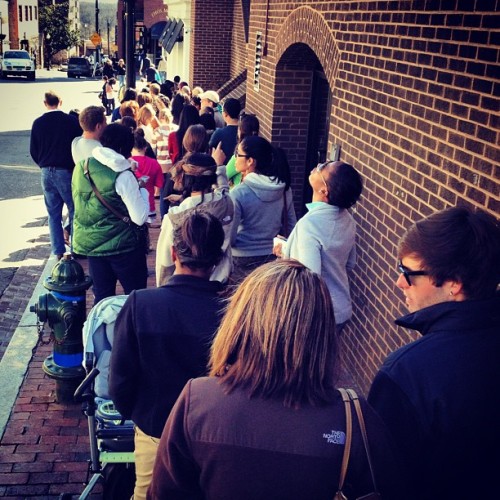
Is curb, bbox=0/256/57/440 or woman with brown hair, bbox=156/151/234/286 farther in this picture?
curb, bbox=0/256/57/440

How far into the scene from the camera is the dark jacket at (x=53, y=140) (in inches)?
306

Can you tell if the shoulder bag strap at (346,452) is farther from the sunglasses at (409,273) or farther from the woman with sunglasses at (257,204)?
the woman with sunglasses at (257,204)

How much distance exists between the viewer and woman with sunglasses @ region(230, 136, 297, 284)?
5305 mm

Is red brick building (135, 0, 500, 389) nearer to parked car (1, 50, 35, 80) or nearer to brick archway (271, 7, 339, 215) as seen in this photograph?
brick archway (271, 7, 339, 215)

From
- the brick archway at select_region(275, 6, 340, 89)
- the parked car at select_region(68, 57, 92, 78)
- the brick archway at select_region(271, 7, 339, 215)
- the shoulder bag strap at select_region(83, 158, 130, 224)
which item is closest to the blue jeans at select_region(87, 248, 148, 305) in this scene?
the shoulder bag strap at select_region(83, 158, 130, 224)

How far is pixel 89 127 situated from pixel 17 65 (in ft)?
131

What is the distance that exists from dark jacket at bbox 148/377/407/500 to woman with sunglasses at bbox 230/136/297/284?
3192mm

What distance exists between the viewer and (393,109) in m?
4.79

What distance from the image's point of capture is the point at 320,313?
2.07 metres

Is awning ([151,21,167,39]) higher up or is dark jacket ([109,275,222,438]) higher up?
awning ([151,21,167,39])

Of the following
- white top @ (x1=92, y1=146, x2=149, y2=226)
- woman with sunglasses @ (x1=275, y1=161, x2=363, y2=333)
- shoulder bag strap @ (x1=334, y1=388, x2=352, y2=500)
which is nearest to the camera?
shoulder bag strap @ (x1=334, y1=388, x2=352, y2=500)

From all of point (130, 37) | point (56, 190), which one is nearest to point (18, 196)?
point (130, 37)

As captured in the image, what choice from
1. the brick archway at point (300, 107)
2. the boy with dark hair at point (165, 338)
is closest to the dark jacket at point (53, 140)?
the brick archway at point (300, 107)

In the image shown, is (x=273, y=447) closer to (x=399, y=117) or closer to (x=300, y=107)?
(x=399, y=117)
